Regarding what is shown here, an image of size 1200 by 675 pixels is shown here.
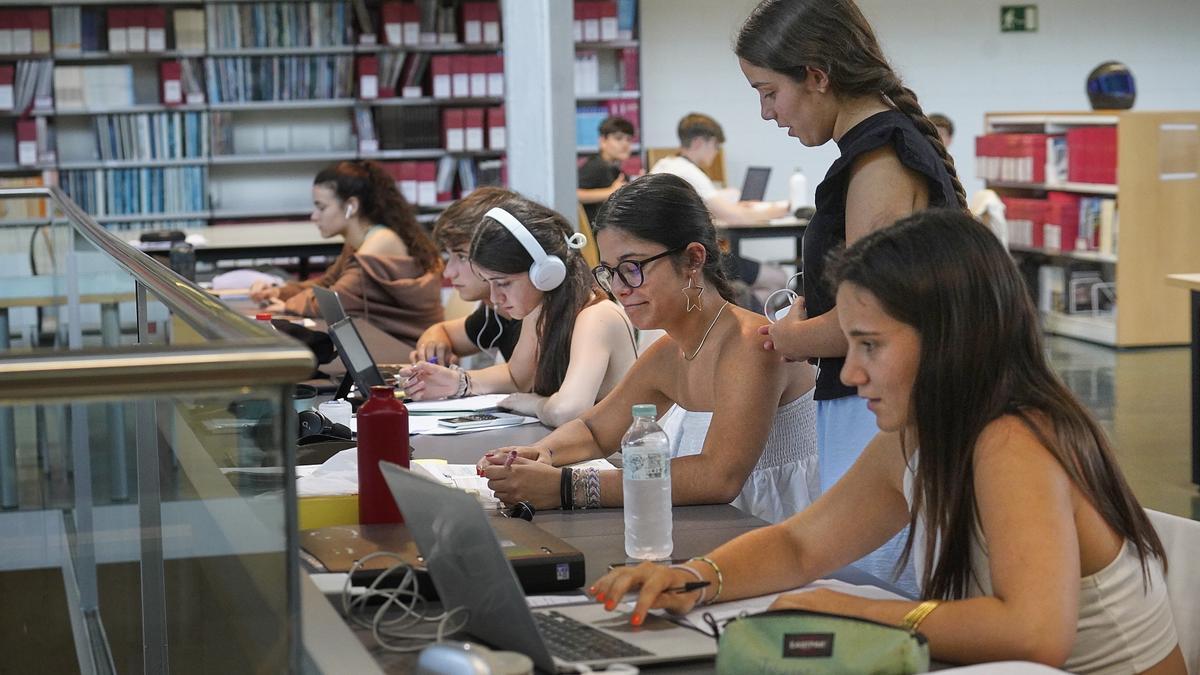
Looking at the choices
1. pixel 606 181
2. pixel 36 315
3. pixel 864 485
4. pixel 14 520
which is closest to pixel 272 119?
pixel 606 181

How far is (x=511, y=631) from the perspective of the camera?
1.41 m

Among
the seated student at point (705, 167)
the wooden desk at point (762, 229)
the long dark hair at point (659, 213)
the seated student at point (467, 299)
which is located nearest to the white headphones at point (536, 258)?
the seated student at point (467, 299)

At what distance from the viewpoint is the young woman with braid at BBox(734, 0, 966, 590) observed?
2219 mm

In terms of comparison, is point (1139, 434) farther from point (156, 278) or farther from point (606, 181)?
point (156, 278)

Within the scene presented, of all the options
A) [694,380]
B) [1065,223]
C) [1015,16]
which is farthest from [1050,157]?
[694,380]

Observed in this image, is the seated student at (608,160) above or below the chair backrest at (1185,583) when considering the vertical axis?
above

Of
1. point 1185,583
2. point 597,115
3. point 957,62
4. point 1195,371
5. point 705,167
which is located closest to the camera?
point 1185,583

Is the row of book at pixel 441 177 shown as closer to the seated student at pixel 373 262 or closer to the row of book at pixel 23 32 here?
the row of book at pixel 23 32

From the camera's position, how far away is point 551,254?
3.23 metres

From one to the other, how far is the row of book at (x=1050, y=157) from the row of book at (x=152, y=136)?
5045 mm

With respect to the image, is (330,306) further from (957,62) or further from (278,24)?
(957,62)

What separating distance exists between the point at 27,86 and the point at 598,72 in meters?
3.71

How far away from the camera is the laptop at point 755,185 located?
30.0 ft

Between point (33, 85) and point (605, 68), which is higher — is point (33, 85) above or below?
below
